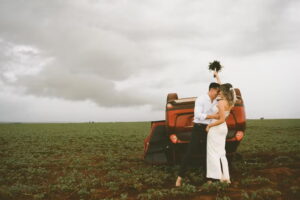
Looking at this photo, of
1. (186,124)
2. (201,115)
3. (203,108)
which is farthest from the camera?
(186,124)

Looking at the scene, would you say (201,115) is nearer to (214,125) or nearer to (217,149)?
(214,125)

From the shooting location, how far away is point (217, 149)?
243 inches

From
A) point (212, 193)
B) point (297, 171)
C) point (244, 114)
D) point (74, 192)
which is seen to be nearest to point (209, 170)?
point (212, 193)

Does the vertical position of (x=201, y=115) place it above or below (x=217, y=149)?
above

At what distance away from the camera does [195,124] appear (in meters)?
6.22

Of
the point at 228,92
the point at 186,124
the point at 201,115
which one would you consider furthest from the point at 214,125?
the point at 186,124

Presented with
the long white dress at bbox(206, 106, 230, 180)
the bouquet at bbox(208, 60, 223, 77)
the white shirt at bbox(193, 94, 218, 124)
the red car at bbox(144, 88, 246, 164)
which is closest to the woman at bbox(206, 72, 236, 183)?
the long white dress at bbox(206, 106, 230, 180)

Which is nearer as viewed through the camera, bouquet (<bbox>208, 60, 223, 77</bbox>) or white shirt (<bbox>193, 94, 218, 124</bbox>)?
white shirt (<bbox>193, 94, 218, 124</bbox>)

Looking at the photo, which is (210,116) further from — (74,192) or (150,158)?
(74,192)

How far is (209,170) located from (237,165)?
3.23 meters

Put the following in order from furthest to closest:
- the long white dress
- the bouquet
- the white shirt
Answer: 1. the bouquet
2. the long white dress
3. the white shirt

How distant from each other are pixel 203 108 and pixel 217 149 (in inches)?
41.7

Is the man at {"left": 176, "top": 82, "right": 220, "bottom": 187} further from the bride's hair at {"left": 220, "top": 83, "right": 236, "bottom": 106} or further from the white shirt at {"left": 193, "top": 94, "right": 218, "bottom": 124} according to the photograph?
the bride's hair at {"left": 220, "top": 83, "right": 236, "bottom": 106}

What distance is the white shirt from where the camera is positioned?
231 inches
